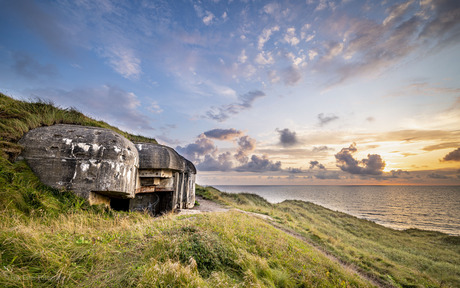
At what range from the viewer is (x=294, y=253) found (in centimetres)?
697

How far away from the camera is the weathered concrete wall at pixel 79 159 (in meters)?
6.48

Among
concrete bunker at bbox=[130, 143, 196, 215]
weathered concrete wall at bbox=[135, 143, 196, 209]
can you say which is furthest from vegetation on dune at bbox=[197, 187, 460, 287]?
concrete bunker at bbox=[130, 143, 196, 215]

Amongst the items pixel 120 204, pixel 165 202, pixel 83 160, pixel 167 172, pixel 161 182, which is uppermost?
pixel 83 160

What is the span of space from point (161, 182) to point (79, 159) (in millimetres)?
5314

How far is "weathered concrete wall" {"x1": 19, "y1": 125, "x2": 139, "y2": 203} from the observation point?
6.48m

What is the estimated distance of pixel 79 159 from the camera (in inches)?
268

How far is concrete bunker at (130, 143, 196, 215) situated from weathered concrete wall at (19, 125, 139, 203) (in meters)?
2.34

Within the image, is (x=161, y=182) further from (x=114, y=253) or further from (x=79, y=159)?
(x=114, y=253)

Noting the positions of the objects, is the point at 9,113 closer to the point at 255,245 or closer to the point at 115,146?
the point at 115,146

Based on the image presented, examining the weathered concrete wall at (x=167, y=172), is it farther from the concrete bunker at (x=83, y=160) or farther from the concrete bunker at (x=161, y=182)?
the concrete bunker at (x=83, y=160)

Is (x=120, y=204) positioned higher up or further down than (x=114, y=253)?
further down

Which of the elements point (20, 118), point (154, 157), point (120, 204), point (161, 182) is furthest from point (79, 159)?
point (161, 182)

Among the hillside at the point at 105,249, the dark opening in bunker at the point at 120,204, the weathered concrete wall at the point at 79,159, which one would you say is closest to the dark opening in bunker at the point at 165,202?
the dark opening in bunker at the point at 120,204

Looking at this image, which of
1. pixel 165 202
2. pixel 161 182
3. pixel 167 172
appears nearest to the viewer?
pixel 167 172
